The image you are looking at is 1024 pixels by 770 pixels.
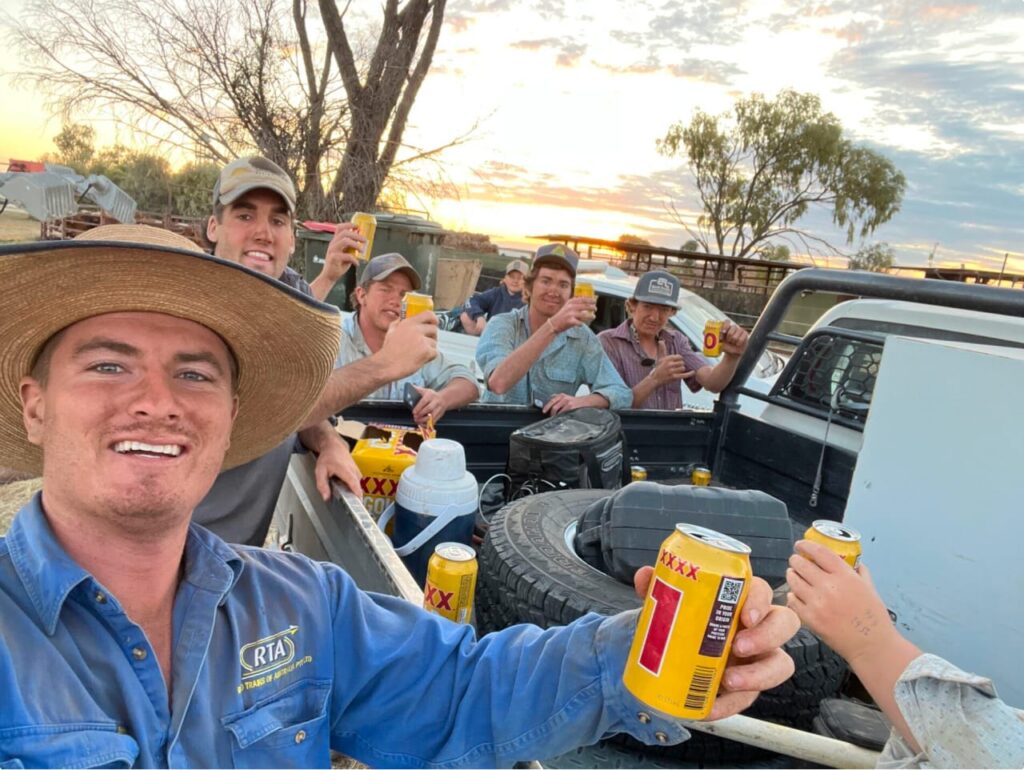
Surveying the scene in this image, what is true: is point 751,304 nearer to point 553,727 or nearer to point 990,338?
point 990,338

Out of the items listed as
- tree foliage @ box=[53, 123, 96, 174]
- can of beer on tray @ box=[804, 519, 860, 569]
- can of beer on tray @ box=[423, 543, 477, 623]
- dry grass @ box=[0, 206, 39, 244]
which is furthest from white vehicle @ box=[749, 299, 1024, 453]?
dry grass @ box=[0, 206, 39, 244]

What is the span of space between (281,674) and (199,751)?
6.6 inches

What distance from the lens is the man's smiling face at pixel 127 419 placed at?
45.3 inches

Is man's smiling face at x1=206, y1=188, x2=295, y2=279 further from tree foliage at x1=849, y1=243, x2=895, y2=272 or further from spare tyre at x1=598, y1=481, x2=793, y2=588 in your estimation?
tree foliage at x1=849, y1=243, x2=895, y2=272

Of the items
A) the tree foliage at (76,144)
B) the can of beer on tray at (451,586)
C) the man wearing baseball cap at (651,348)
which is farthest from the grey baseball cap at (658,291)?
the tree foliage at (76,144)

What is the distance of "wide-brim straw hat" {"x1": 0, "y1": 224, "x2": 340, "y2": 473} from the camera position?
3.79 feet

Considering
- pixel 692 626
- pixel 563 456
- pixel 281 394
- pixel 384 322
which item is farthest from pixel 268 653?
pixel 384 322

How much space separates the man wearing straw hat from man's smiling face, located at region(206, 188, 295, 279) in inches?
64.4

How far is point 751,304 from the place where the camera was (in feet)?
64.7

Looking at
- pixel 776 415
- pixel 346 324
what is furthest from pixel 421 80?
pixel 776 415

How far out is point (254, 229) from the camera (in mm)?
2973

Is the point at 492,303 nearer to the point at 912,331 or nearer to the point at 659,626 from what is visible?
the point at 912,331

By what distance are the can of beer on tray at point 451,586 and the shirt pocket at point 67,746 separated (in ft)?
2.37

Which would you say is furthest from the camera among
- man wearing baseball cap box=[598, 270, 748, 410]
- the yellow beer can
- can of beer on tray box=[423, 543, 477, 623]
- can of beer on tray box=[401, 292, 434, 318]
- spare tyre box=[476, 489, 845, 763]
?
man wearing baseball cap box=[598, 270, 748, 410]
